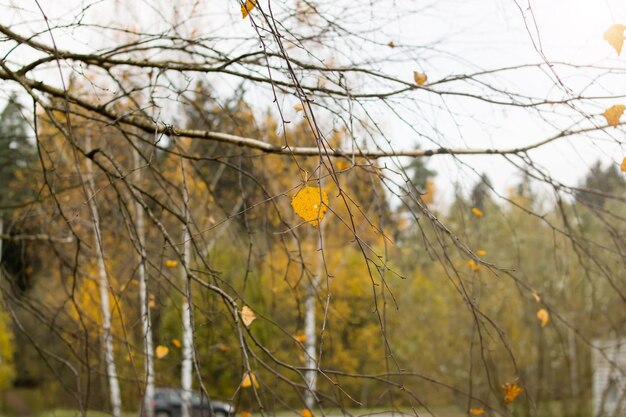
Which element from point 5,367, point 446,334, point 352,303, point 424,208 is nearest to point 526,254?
point 446,334

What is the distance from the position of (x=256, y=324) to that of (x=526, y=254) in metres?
7.02

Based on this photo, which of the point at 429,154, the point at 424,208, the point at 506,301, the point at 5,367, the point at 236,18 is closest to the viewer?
the point at 424,208

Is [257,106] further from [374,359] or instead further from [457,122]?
[374,359]

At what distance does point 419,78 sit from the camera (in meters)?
2.25

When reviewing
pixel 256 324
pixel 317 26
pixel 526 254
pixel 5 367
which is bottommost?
pixel 5 367

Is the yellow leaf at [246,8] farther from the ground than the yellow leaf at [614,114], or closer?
farther from the ground

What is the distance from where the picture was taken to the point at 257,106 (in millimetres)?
2678

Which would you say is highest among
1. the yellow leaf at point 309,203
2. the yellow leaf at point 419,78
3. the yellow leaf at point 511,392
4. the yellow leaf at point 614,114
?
the yellow leaf at point 419,78

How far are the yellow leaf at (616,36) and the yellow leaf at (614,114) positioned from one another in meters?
0.30

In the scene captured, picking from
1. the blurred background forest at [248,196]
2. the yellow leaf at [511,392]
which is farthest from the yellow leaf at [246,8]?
the yellow leaf at [511,392]

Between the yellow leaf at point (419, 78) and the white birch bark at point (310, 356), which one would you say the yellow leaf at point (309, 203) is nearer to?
the white birch bark at point (310, 356)

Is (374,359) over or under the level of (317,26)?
under

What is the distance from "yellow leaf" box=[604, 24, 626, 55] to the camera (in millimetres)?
1524

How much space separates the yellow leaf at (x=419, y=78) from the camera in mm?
2238
